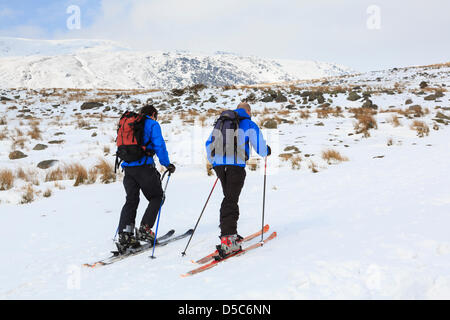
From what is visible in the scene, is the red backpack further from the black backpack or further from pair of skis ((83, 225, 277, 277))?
pair of skis ((83, 225, 277, 277))

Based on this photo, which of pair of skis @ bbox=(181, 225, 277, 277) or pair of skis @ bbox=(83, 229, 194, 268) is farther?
pair of skis @ bbox=(83, 229, 194, 268)

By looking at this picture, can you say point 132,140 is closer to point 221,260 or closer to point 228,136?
point 228,136

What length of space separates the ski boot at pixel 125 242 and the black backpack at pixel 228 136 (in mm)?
1634

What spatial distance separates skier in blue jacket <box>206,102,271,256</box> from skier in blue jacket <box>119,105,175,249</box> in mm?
707

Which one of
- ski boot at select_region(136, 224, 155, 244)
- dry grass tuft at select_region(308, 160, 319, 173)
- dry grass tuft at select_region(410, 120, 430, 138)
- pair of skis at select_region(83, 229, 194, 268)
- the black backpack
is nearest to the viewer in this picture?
the black backpack

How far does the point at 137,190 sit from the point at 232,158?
1.42 metres

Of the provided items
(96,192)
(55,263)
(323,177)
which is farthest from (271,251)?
(96,192)

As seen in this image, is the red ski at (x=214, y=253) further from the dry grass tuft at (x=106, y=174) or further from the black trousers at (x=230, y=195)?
the dry grass tuft at (x=106, y=174)

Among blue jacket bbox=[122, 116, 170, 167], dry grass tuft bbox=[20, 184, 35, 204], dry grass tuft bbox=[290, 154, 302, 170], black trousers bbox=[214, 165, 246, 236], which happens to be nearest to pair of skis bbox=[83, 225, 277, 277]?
black trousers bbox=[214, 165, 246, 236]

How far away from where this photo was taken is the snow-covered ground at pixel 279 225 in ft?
9.32

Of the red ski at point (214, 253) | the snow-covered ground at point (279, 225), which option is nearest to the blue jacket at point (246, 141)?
the red ski at point (214, 253)

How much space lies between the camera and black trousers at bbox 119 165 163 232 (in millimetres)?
4086
